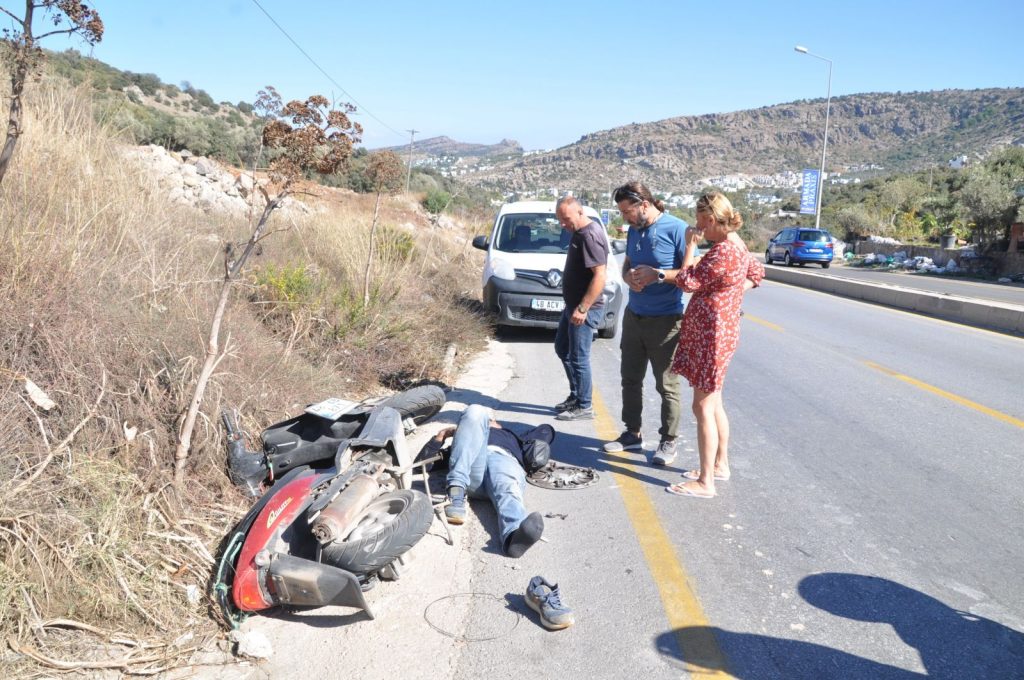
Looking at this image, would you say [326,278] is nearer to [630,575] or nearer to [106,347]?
[106,347]

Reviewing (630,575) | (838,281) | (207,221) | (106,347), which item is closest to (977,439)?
(630,575)

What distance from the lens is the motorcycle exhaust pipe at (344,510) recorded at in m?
3.47

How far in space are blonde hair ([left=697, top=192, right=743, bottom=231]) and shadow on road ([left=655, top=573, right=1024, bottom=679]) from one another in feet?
7.08

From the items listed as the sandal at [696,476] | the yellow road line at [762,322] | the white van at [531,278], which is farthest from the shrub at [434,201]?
the sandal at [696,476]

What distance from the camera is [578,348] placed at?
21.7 ft

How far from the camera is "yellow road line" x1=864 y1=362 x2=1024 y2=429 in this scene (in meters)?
6.97

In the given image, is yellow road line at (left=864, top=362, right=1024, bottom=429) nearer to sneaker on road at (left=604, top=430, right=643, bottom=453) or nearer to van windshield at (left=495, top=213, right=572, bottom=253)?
sneaker on road at (left=604, top=430, right=643, bottom=453)

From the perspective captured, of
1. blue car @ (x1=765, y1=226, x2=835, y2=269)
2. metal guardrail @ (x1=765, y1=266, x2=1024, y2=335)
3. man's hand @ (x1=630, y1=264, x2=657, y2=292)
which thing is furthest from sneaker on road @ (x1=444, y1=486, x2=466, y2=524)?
blue car @ (x1=765, y1=226, x2=835, y2=269)

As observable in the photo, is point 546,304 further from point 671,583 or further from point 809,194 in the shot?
point 809,194

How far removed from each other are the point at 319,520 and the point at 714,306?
8.98 feet

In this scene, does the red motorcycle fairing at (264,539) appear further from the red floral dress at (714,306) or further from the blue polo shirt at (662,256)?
the blue polo shirt at (662,256)

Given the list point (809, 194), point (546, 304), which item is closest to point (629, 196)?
point (546, 304)

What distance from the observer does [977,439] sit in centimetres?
631

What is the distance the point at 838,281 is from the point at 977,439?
1495 cm
